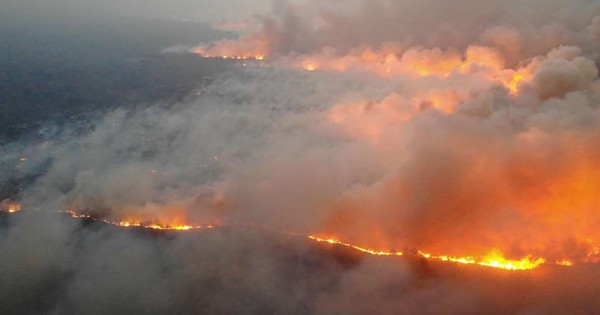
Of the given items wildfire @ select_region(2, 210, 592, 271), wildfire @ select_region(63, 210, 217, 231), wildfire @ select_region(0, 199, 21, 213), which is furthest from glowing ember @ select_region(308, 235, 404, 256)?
wildfire @ select_region(0, 199, 21, 213)

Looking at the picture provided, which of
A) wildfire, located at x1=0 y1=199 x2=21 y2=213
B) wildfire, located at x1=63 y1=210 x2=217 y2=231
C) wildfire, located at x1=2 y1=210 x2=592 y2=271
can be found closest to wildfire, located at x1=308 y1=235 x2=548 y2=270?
wildfire, located at x1=2 y1=210 x2=592 y2=271

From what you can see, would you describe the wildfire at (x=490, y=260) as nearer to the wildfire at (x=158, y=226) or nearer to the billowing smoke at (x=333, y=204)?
the billowing smoke at (x=333, y=204)

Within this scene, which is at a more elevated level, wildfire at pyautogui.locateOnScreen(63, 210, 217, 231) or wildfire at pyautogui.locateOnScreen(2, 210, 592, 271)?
wildfire at pyautogui.locateOnScreen(2, 210, 592, 271)

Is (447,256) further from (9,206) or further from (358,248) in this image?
(9,206)

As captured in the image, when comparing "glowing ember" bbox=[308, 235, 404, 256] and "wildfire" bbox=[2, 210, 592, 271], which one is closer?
"wildfire" bbox=[2, 210, 592, 271]

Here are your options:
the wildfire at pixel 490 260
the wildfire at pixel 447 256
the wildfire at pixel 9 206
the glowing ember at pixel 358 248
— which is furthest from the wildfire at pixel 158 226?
the wildfire at pixel 490 260

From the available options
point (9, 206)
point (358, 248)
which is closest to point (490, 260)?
point (358, 248)

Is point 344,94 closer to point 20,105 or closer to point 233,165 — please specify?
point 233,165

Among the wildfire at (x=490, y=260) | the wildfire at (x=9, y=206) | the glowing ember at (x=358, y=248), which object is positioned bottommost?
the wildfire at (x=9, y=206)

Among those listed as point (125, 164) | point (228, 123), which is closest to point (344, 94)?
point (228, 123)

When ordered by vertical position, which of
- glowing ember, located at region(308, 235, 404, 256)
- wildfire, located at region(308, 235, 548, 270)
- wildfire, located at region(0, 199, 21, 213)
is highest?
wildfire, located at region(308, 235, 548, 270)

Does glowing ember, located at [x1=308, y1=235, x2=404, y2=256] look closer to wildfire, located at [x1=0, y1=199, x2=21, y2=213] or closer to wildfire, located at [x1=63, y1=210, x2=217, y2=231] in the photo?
wildfire, located at [x1=63, y1=210, x2=217, y2=231]
